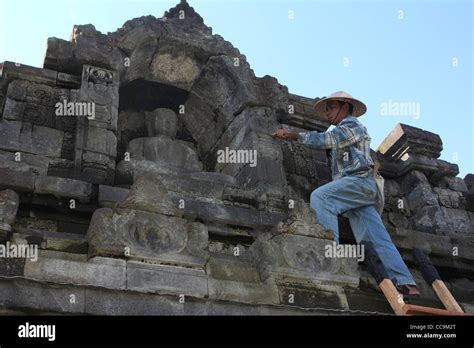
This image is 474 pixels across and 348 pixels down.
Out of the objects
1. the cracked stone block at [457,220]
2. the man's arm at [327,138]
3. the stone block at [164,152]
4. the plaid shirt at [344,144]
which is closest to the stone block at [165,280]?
the man's arm at [327,138]

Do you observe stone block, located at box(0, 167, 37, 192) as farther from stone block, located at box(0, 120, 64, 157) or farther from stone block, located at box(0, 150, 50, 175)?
stone block, located at box(0, 120, 64, 157)

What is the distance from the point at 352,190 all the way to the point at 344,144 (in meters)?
0.64

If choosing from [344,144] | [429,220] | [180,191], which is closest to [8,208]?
[180,191]

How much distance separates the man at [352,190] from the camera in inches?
312

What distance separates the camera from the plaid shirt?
8.45m

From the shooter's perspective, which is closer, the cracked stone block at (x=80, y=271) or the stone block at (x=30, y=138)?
the cracked stone block at (x=80, y=271)

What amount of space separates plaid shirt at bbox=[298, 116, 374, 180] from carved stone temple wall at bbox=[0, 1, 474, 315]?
2.93 feet

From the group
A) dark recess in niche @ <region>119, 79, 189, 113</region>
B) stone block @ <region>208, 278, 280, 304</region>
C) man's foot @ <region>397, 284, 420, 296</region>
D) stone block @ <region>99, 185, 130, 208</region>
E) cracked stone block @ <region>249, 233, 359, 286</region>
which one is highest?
dark recess in niche @ <region>119, 79, 189, 113</region>

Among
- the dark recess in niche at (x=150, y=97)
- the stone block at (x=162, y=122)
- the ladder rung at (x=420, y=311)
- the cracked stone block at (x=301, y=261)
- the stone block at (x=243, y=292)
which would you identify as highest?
the dark recess in niche at (x=150, y=97)

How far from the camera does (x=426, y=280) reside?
8453 mm

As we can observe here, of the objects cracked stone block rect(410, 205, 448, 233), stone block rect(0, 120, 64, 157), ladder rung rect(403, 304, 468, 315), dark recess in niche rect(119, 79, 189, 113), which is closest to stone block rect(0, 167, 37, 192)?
stone block rect(0, 120, 64, 157)

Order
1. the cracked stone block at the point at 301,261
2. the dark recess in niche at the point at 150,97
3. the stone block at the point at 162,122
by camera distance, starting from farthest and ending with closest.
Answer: the dark recess in niche at the point at 150,97, the stone block at the point at 162,122, the cracked stone block at the point at 301,261

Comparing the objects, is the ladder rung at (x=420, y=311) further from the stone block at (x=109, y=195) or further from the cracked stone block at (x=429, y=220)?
the cracked stone block at (x=429, y=220)
